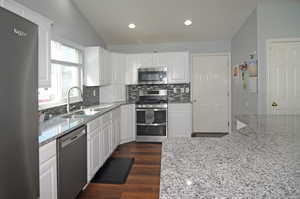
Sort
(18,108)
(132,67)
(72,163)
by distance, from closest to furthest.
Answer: (18,108) < (72,163) < (132,67)

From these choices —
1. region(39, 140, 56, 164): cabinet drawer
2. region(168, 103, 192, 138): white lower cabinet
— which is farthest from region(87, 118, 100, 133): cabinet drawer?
region(168, 103, 192, 138): white lower cabinet

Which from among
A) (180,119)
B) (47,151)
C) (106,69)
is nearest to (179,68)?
(180,119)

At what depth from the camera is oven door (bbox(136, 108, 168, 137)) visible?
4.73 meters

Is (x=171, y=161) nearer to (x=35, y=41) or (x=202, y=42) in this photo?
(x=35, y=41)

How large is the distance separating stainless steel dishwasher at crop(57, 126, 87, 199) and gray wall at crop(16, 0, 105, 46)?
162cm

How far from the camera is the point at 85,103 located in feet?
13.7

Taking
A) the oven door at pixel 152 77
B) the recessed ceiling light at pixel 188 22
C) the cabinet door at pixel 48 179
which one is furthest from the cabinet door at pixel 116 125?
the recessed ceiling light at pixel 188 22

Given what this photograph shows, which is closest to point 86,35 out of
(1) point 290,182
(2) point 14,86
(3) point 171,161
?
(2) point 14,86

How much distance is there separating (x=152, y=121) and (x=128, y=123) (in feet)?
1.78

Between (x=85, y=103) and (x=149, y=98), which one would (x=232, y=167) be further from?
(x=149, y=98)

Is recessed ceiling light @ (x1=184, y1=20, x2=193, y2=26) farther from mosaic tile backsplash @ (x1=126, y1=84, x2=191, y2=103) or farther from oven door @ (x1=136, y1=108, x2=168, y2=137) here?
oven door @ (x1=136, y1=108, x2=168, y2=137)

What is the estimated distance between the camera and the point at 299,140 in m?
1.47

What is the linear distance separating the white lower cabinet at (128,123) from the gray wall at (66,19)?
1598 mm

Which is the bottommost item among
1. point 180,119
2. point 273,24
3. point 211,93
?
point 180,119
